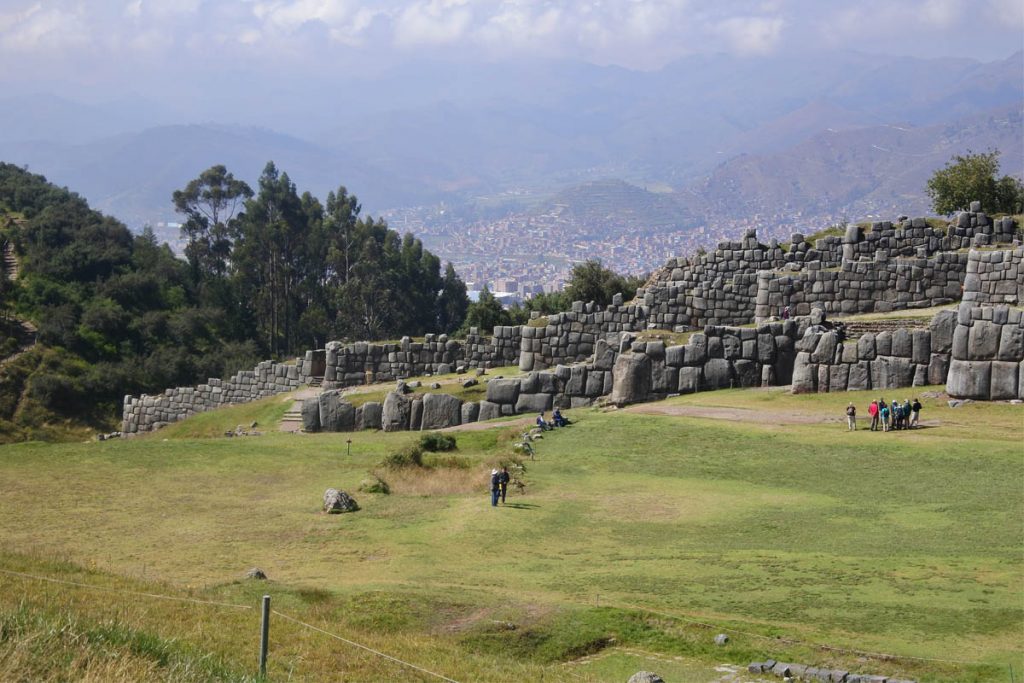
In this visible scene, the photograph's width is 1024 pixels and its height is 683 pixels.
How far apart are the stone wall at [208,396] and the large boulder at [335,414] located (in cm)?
829

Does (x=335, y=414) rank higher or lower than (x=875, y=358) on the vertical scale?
lower

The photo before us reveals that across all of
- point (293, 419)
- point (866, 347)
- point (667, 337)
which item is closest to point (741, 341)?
point (667, 337)

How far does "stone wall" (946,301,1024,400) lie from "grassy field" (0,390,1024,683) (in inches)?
33.6

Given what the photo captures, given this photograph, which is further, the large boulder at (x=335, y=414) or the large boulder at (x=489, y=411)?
the large boulder at (x=335, y=414)

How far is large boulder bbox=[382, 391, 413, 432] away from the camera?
1490 inches

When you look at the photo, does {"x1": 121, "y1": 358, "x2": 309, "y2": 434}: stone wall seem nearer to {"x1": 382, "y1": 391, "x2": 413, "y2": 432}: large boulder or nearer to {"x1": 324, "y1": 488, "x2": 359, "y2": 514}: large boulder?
{"x1": 382, "y1": 391, "x2": 413, "y2": 432}: large boulder

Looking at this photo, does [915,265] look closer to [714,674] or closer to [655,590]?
[655,590]

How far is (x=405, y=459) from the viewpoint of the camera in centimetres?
2886

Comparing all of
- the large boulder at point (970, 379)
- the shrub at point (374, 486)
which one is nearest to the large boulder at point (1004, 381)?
the large boulder at point (970, 379)

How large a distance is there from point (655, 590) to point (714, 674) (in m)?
3.30

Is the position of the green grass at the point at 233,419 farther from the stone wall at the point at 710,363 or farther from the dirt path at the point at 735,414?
the dirt path at the point at 735,414

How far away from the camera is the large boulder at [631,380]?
36.9 m

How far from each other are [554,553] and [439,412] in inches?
638

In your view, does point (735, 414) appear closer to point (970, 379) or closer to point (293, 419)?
point (970, 379)
